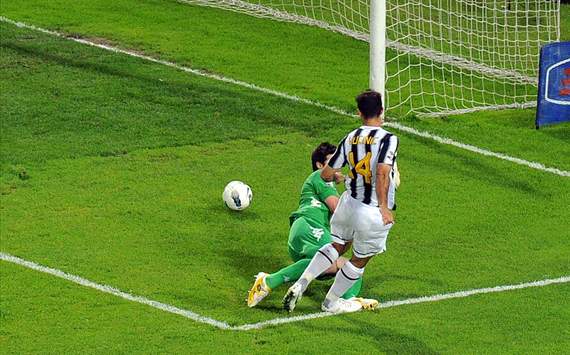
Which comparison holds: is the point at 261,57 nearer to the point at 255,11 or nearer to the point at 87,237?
the point at 255,11

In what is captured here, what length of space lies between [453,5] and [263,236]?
27.9 ft

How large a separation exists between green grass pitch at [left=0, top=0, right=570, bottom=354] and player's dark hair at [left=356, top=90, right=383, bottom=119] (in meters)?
1.58

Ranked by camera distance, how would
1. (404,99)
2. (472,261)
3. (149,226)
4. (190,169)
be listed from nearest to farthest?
(472,261)
(149,226)
(190,169)
(404,99)

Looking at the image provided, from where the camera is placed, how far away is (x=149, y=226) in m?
11.9

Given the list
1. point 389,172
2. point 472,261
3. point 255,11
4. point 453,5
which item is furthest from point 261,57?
point 389,172

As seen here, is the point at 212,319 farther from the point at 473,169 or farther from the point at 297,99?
the point at 297,99

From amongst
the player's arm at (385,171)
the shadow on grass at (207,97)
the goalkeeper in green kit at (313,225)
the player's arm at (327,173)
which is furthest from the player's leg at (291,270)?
the shadow on grass at (207,97)

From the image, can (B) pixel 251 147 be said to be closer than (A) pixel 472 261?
No

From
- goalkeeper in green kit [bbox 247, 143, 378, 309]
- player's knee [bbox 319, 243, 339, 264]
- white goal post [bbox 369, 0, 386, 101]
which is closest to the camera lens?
player's knee [bbox 319, 243, 339, 264]

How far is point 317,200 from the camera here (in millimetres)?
10609

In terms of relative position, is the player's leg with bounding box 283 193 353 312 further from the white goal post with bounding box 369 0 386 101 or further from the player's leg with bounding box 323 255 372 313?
the white goal post with bounding box 369 0 386 101

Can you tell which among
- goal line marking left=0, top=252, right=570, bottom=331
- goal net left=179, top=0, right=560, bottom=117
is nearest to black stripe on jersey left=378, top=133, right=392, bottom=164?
goal line marking left=0, top=252, right=570, bottom=331

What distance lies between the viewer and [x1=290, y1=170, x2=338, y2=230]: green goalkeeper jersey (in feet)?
34.5

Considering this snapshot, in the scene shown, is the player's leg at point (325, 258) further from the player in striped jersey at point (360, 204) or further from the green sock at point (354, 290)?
the green sock at point (354, 290)
